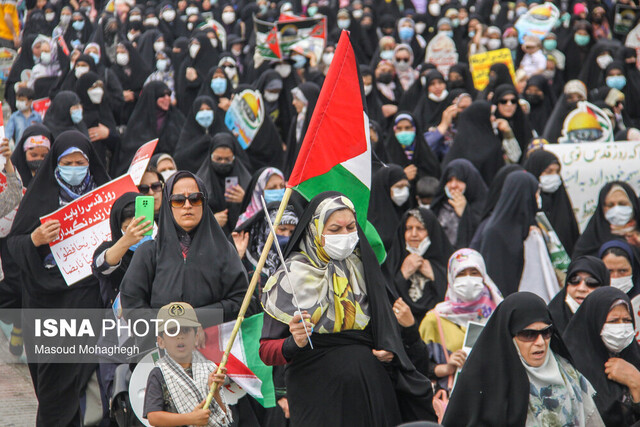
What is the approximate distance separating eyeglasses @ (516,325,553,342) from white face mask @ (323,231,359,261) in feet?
2.42

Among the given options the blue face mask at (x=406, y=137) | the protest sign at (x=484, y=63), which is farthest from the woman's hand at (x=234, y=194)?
the protest sign at (x=484, y=63)

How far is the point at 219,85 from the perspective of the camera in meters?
11.3

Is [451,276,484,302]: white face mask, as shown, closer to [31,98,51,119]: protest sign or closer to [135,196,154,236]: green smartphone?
[135,196,154,236]: green smartphone

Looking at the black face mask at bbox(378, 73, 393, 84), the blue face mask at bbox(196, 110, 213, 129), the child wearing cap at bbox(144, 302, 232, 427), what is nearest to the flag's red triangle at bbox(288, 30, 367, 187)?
the child wearing cap at bbox(144, 302, 232, 427)

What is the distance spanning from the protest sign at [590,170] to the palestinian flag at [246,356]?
447cm

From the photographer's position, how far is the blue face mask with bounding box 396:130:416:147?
30.5ft

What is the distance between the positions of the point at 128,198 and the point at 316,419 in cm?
183

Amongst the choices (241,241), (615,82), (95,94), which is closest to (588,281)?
(241,241)

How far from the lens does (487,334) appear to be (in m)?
4.05

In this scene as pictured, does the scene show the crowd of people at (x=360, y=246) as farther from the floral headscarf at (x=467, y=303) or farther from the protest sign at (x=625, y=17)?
the protest sign at (x=625, y=17)

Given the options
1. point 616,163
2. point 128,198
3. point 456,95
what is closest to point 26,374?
point 128,198

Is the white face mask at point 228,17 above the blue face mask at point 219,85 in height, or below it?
above

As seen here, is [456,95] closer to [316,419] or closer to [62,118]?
[62,118]

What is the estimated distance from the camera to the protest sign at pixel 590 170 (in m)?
8.26
